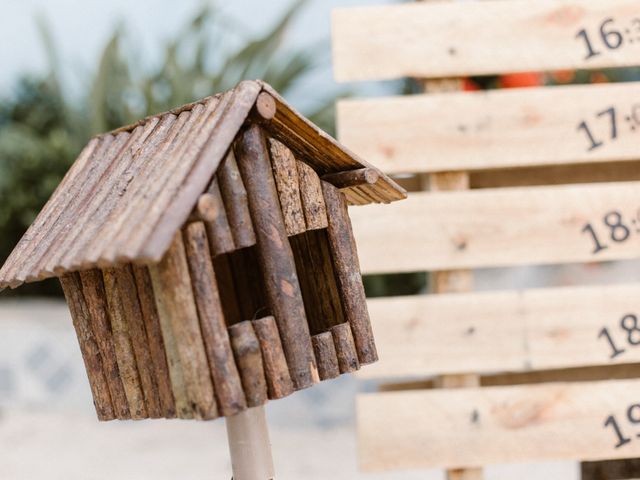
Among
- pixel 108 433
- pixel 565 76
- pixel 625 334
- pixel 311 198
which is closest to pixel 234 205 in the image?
pixel 311 198

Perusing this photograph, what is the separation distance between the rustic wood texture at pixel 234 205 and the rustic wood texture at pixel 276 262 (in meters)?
0.02

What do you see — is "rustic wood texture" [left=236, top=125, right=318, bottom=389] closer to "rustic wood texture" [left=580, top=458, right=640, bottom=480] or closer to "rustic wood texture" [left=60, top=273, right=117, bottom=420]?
"rustic wood texture" [left=60, top=273, right=117, bottom=420]

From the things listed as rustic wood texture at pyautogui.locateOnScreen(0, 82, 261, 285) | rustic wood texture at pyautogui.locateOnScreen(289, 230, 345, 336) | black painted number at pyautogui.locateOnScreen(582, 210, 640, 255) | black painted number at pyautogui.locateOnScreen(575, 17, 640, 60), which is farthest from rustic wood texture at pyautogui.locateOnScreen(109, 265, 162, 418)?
black painted number at pyautogui.locateOnScreen(575, 17, 640, 60)

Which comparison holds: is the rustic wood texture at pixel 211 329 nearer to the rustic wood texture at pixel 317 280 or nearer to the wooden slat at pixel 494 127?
the rustic wood texture at pixel 317 280

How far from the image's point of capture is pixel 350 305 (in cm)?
133

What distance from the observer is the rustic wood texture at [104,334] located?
1290mm

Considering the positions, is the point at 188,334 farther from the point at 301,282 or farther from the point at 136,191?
the point at 301,282

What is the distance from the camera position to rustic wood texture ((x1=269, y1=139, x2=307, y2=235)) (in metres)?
1.26

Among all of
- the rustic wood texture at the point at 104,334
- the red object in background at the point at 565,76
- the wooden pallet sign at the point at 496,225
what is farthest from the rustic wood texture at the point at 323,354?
the red object in background at the point at 565,76

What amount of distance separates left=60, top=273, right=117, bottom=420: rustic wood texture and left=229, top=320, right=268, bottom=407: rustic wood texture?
29 cm

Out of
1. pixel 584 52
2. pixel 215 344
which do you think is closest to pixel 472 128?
pixel 584 52

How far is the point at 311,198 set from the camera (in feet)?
4.28

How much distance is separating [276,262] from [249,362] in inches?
6.3

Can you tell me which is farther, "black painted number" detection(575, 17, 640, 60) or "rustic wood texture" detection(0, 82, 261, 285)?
"black painted number" detection(575, 17, 640, 60)
